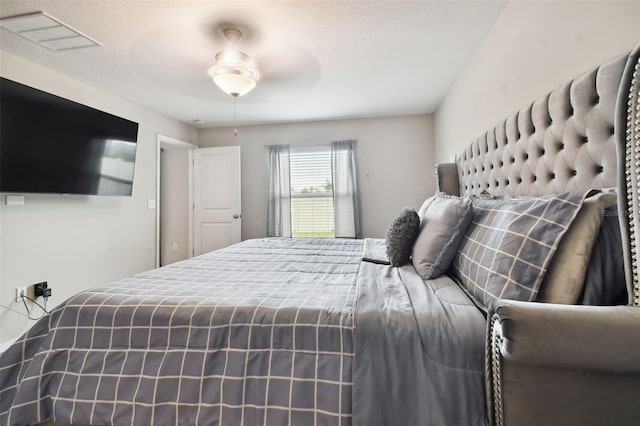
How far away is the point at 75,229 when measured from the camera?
2.71 metres

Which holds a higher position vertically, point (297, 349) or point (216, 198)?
point (216, 198)

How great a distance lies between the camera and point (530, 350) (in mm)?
631

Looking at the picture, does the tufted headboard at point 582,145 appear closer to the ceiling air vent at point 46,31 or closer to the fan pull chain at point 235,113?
the fan pull chain at point 235,113

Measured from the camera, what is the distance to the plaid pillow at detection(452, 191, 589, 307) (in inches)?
31.5

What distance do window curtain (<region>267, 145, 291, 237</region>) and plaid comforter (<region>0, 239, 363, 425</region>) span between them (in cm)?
310

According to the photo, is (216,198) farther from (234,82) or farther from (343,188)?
(234,82)

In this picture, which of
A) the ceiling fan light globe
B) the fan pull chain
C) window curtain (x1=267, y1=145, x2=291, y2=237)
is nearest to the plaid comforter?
the ceiling fan light globe

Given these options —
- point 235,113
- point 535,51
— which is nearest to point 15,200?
point 235,113

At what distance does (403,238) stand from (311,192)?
2.83 m

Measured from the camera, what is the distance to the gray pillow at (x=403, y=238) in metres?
1.53

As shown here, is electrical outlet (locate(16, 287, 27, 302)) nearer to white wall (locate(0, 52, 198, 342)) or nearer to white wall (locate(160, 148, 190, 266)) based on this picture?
white wall (locate(0, 52, 198, 342))

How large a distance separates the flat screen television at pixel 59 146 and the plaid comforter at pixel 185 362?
195 cm

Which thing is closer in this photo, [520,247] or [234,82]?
[520,247]

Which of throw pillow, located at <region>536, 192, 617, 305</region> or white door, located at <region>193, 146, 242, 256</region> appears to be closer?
throw pillow, located at <region>536, 192, 617, 305</region>
